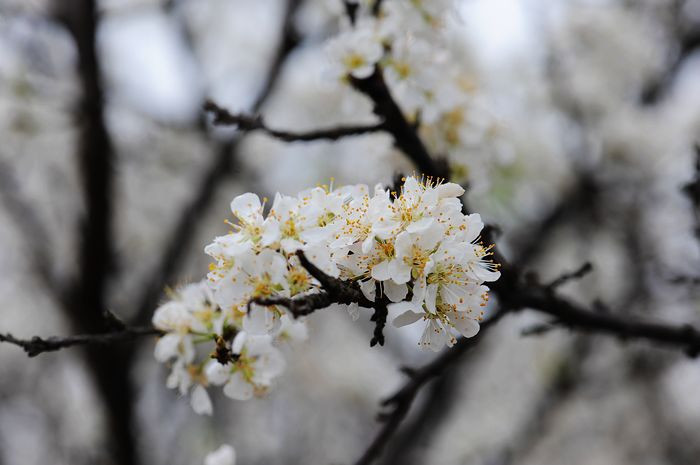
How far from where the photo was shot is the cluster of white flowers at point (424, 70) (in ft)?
5.84

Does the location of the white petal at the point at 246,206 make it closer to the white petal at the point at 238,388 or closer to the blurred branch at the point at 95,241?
the white petal at the point at 238,388

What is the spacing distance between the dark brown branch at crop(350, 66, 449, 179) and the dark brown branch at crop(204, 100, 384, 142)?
1.5 inches

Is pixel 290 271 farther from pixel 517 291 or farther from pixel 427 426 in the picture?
pixel 427 426

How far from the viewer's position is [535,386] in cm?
736

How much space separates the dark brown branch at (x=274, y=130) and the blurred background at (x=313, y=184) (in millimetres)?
426

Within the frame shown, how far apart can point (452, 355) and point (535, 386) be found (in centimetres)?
620

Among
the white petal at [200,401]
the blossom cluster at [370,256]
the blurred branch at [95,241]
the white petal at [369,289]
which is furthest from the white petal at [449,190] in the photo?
the blurred branch at [95,241]

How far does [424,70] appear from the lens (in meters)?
1.96

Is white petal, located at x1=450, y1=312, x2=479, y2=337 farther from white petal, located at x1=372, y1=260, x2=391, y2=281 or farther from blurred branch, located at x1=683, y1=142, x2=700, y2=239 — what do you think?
blurred branch, located at x1=683, y1=142, x2=700, y2=239

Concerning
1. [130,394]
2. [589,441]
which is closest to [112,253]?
[130,394]

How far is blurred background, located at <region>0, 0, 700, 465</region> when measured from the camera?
3.88 meters

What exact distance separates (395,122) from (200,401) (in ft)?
3.02

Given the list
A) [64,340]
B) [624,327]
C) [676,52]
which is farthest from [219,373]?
[676,52]

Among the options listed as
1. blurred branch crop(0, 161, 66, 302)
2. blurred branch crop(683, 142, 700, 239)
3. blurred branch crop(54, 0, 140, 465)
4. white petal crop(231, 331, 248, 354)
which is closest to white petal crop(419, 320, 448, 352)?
white petal crop(231, 331, 248, 354)
